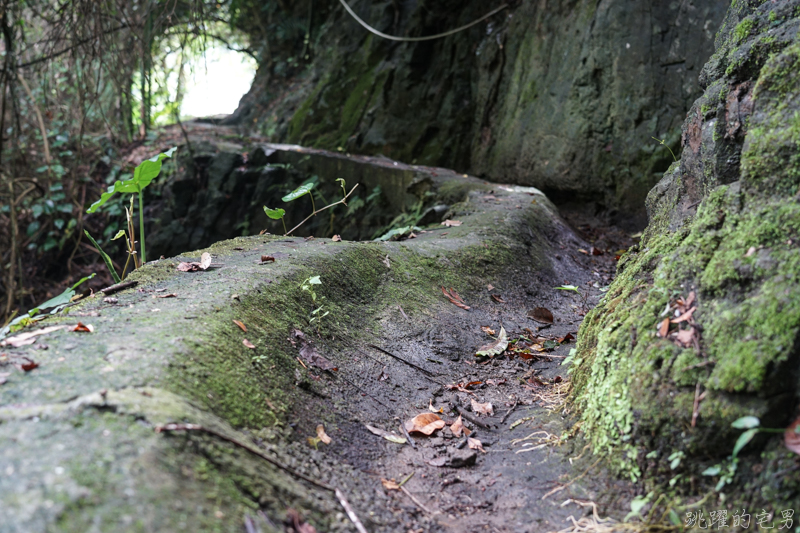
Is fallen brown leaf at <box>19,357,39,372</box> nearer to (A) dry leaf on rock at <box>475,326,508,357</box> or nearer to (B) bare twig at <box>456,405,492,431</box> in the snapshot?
(B) bare twig at <box>456,405,492,431</box>

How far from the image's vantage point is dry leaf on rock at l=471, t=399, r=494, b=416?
230cm

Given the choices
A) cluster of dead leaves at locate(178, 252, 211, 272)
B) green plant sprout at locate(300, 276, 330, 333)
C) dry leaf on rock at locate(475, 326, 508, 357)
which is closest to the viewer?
green plant sprout at locate(300, 276, 330, 333)

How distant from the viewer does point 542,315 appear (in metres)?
3.44

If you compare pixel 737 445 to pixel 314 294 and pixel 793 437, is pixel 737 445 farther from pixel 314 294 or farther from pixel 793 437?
pixel 314 294

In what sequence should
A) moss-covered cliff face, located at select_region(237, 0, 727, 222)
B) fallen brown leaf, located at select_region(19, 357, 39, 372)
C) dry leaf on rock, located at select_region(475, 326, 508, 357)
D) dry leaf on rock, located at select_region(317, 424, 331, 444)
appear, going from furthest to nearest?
moss-covered cliff face, located at select_region(237, 0, 727, 222)
dry leaf on rock, located at select_region(475, 326, 508, 357)
dry leaf on rock, located at select_region(317, 424, 331, 444)
fallen brown leaf, located at select_region(19, 357, 39, 372)

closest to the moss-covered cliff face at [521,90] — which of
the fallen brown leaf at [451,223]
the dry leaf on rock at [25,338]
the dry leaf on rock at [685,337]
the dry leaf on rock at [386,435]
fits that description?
the fallen brown leaf at [451,223]

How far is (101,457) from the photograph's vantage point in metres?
1.18

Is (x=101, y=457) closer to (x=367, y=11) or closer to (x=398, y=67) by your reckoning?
(x=398, y=67)

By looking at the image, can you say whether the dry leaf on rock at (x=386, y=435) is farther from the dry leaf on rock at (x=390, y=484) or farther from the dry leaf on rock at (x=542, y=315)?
the dry leaf on rock at (x=542, y=315)

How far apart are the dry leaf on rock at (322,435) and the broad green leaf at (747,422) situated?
1234 mm

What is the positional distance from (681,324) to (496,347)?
4.22 ft

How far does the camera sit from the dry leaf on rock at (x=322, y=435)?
187 cm

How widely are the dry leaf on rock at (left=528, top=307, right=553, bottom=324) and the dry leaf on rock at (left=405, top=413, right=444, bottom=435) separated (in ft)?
4.75

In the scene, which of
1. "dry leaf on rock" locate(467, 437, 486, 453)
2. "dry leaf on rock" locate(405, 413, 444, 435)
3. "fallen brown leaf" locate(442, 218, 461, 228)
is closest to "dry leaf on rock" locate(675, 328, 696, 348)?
"dry leaf on rock" locate(467, 437, 486, 453)
